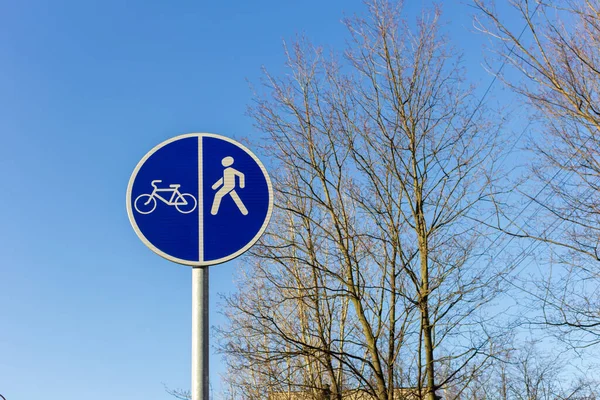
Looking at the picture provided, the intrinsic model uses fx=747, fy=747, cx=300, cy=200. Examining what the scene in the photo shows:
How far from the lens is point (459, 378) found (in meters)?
10.7

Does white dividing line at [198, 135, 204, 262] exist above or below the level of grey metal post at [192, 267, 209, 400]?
above

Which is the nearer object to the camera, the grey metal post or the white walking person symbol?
the grey metal post

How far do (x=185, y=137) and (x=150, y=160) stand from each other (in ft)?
0.65

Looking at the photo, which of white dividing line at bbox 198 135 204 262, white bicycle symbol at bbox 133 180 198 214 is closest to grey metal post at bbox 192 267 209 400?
white dividing line at bbox 198 135 204 262

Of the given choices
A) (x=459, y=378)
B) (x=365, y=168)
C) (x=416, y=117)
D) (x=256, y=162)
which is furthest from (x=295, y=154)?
(x=256, y=162)

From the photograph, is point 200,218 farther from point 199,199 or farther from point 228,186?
point 228,186

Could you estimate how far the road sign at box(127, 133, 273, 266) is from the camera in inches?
132

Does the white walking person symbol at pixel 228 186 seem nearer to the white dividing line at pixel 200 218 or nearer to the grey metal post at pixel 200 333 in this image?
the white dividing line at pixel 200 218

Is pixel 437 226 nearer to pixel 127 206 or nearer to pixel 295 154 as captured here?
pixel 295 154

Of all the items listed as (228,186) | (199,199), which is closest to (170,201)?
(199,199)

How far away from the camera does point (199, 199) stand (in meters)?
3.41

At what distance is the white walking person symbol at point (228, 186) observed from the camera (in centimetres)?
342

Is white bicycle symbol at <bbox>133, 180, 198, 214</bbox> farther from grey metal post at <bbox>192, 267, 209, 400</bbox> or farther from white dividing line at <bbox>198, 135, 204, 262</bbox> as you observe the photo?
grey metal post at <bbox>192, 267, 209, 400</bbox>

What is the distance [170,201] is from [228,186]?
0.90ft
